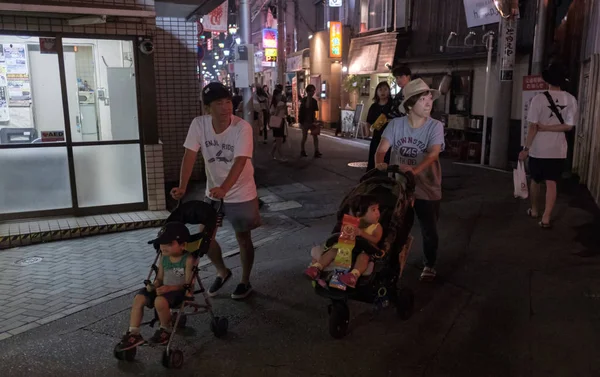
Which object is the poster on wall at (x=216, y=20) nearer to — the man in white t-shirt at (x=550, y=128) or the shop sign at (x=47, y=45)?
the shop sign at (x=47, y=45)

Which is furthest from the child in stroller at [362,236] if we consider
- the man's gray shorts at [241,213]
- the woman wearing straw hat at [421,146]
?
the man's gray shorts at [241,213]

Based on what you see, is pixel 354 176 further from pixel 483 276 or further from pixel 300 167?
pixel 483 276

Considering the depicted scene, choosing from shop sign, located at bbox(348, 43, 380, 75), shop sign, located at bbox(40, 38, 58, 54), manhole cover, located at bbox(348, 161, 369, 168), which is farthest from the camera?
shop sign, located at bbox(348, 43, 380, 75)

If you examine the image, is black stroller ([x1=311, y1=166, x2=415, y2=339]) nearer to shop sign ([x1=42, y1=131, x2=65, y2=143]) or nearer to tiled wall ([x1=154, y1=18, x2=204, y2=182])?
shop sign ([x1=42, y1=131, x2=65, y2=143])

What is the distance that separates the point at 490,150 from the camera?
40.3 feet

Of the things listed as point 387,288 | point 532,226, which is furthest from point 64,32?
point 532,226

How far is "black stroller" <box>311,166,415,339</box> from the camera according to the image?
12.8ft

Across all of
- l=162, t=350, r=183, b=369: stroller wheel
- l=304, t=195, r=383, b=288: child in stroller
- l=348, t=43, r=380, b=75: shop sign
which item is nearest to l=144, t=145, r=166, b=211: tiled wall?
l=304, t=195, r=383, b=288: child in stroller

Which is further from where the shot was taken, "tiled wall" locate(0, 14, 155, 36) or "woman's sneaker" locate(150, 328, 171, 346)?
"tiled wall" locate(0, 14, 155, 36)

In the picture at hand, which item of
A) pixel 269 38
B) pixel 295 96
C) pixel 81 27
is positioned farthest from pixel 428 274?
pixel 269 38

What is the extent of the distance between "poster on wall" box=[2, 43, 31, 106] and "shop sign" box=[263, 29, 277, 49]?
69.8 ft

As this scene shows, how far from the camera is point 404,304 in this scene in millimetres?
4293

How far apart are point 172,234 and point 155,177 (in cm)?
436

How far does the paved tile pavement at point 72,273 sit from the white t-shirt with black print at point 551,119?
3488 millimetres
